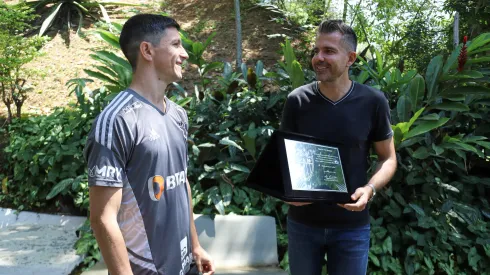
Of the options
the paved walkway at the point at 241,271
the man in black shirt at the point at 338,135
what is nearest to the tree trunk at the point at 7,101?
the paved walkway at the point at 241,271

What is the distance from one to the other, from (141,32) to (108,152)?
0.49 m

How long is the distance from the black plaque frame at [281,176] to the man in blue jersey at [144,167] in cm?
43

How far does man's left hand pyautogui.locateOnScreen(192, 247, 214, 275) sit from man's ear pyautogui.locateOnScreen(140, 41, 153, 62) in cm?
81

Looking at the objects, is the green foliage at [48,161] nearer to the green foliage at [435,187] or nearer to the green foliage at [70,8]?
the green foliage at [435,187]

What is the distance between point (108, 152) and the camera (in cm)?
161

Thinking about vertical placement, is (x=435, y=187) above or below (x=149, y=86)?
below

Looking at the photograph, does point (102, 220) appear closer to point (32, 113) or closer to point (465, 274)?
point (465, 274)

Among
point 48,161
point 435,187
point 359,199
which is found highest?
point 359,199

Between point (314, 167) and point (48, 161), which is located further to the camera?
point (48, 161)

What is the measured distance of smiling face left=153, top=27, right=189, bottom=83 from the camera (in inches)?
72.2

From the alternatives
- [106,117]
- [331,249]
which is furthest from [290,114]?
[106,117]

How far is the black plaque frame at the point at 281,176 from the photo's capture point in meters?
2.16

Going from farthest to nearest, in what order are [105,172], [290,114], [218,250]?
[218,250], [290,114], [105,172]

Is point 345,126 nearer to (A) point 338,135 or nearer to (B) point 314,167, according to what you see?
(A) point 338,135
